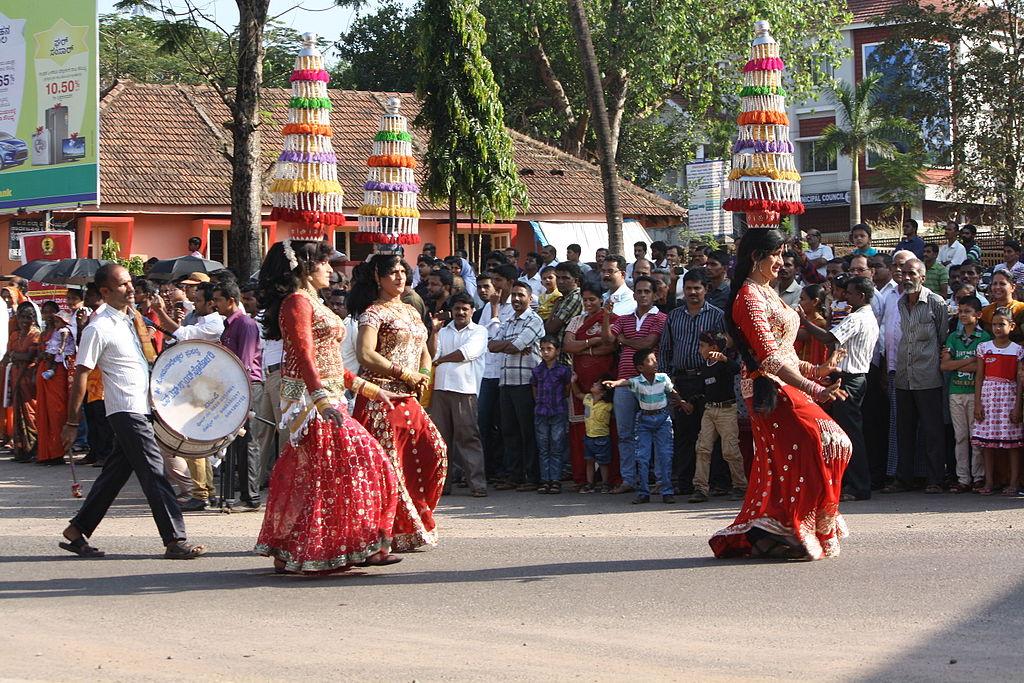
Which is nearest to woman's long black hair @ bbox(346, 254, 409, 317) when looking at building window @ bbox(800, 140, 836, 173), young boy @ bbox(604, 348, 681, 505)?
young boy @ bbox(604, 348, 681, 505)

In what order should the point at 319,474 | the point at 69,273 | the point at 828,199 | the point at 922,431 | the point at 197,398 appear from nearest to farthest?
1. the point at 319,474
2. the point at 197,398
3. the point at 922,431
4. the point at 69,273
5. the point at 828,199

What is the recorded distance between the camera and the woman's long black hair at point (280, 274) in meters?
8.11

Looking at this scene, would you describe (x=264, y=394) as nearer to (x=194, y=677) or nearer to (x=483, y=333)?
(x=483, y=333)

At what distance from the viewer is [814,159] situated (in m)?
51.4

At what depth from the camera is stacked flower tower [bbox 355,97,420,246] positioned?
17531 millimetres

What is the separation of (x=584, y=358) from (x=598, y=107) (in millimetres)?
8711

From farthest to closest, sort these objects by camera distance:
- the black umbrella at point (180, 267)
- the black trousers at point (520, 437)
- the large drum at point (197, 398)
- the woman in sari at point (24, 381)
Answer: the black umbrella at point (180, 267) < the woman in sari at point (24, 381) < the black trousers at point (520, 437) < the large drum at point (197, 398)

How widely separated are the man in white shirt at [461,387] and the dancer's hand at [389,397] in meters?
4.01

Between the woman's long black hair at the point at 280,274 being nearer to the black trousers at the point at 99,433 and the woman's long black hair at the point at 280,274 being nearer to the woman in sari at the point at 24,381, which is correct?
the black trousers at the point at 99,433

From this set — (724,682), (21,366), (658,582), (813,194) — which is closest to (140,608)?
(658,582)

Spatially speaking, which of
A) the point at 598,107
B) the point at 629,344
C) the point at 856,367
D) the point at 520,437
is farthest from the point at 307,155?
the point at 856,367

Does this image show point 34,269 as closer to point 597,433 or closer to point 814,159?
point 597,433

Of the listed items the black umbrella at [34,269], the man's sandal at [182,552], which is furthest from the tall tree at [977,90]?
the man's sandal at [182,552]

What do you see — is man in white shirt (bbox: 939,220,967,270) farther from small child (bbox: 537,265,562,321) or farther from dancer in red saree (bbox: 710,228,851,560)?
dancer in red saree (bbox: 710,228,851,560)
